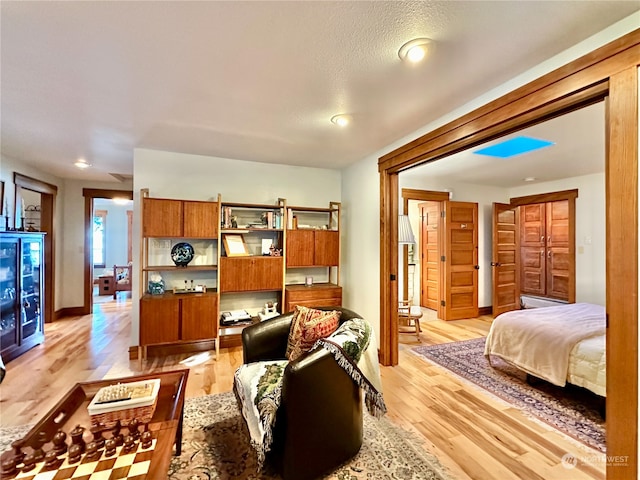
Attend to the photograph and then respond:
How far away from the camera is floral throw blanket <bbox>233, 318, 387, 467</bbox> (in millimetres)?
1533

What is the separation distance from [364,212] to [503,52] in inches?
86.0

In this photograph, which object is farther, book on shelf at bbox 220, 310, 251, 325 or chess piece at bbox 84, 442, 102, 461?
book on shelf at bbox 220, 310, 251, 325

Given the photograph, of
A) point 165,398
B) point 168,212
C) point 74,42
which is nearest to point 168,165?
point 168,212

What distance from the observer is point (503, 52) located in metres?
1.62

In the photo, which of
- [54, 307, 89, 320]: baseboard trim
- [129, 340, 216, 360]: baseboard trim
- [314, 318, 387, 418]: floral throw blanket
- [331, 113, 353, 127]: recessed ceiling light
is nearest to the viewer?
[314, 318, 387, 418]: floral throw blanket

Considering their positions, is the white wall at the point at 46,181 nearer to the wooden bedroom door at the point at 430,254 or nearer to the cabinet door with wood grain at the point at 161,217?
the cabinet door with wood grain at the point at 161,217

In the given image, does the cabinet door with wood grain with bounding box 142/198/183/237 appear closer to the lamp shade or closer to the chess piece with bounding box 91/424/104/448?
the chess piece with bounding box 91/424/104/448

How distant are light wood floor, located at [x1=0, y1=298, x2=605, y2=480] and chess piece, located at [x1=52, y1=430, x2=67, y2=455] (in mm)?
1340

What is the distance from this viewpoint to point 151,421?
1472 mm

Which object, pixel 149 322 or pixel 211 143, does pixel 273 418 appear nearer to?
pixel 149 322

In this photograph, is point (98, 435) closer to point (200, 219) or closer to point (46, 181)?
point (200, 219)

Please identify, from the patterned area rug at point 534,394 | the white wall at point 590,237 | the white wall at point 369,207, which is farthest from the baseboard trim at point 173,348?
the white wall at point 590,237

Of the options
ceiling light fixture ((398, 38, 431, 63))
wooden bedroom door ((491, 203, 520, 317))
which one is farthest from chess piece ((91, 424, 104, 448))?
wooden bedroom door ((491, 203, 520, 317))

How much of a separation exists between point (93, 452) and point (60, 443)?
5.7 inches
